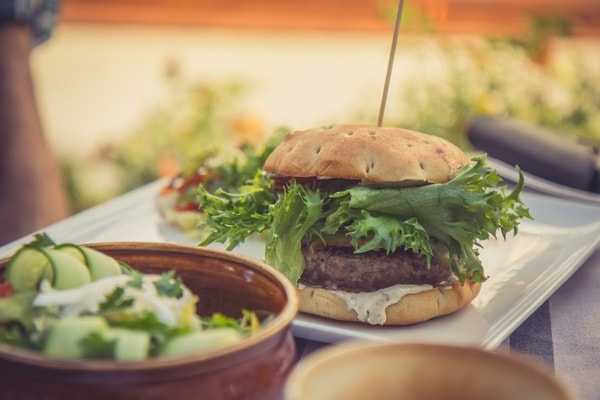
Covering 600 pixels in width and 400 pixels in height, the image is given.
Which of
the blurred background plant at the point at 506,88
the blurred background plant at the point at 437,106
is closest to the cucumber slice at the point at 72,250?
the blurred background plant at the point at 437,106

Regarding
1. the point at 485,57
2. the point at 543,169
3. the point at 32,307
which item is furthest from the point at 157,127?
the point at 32,307

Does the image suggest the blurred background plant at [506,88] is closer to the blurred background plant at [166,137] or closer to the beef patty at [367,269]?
the blurred background plant at [166,137]

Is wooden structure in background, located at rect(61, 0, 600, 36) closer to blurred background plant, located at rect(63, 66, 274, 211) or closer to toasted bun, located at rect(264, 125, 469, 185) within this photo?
blurred background plant, located at rect(63, 66, 274, 211)

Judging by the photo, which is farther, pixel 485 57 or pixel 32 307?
pixel 485 57

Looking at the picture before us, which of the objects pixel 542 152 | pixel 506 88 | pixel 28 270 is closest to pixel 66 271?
pixel 28 270

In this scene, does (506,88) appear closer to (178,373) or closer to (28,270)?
(28,270)

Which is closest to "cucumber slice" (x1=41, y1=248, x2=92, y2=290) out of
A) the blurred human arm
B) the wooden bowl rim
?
the wooden bowl rim

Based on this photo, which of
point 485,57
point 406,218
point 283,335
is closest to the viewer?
point 283,335

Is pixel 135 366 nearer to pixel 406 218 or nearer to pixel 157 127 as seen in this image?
pixel 406 218
